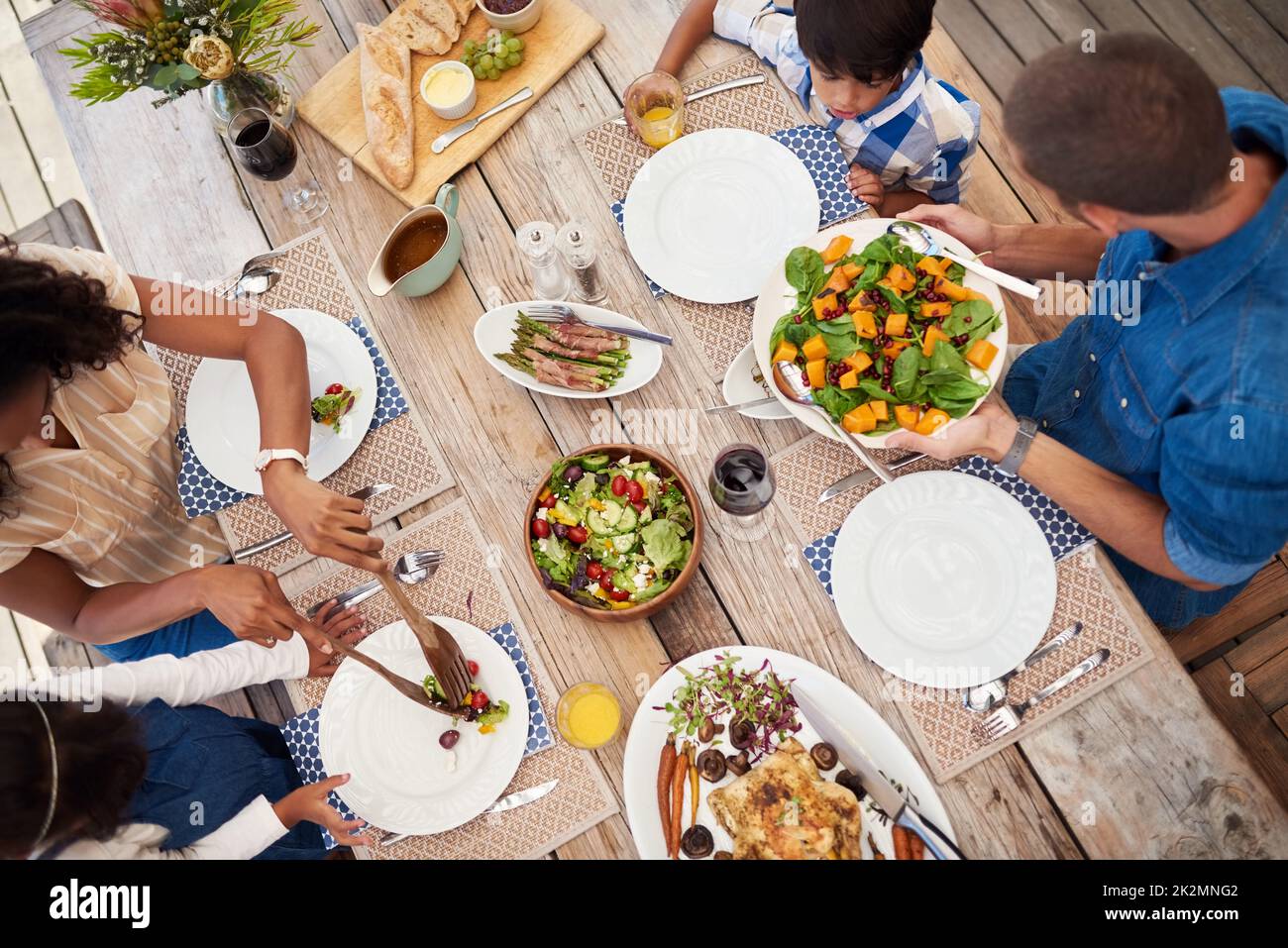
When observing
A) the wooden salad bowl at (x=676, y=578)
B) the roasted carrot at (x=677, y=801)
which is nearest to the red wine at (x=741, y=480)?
the wooden salad bowl at (x=676, y=578)

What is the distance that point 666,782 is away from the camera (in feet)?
5.52

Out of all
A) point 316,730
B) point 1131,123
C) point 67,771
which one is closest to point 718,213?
point 1131,123

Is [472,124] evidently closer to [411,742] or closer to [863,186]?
[863,186]

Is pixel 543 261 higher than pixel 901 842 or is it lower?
higher

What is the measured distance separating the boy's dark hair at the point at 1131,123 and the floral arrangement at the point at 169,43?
5.43 feet

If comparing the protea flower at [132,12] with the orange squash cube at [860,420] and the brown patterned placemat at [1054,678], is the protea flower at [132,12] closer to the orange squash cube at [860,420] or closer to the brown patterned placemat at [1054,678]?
the orange squash cube at [860,420]

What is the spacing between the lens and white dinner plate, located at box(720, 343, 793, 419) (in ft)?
6.08

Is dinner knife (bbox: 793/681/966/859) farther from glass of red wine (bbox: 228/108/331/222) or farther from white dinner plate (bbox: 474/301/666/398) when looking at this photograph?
glass of red wine (bbox: 228/108/331/222)

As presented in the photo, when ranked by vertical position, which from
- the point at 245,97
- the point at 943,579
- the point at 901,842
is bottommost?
Answer: the point at 901,842

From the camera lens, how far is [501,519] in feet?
6.23

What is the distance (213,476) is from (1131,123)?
1968 mm
